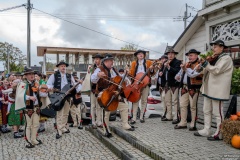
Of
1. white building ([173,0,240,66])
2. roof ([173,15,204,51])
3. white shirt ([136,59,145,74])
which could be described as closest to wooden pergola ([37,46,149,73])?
roof ([173,15,204,51])

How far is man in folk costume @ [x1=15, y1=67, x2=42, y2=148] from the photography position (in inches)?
248

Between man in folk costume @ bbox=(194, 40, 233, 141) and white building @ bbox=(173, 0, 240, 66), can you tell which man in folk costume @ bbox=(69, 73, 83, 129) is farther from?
white building @ bbox=(173, 0, 240, 66)

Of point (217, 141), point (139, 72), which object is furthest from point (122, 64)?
point (217, 141)

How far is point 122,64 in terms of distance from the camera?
27.5 metres

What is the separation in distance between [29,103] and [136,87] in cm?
251

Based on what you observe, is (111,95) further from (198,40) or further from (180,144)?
(198,40)

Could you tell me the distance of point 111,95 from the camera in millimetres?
5965

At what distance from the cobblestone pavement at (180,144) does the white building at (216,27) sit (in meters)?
3.31

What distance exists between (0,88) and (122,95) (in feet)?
13.8

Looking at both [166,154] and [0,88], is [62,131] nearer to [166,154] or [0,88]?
[0,88]

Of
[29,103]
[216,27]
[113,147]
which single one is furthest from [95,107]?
[216,27]

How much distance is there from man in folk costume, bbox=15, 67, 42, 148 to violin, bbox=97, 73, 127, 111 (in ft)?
5.36

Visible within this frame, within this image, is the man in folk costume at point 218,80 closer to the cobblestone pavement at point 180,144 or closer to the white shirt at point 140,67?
the cobblestone pavement at point 180,144

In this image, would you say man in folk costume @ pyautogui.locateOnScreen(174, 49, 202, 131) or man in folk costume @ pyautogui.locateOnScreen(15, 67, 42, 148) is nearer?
man in folk costume @ pyautogui.locateOnScreen(174, 49, 202, 131)
